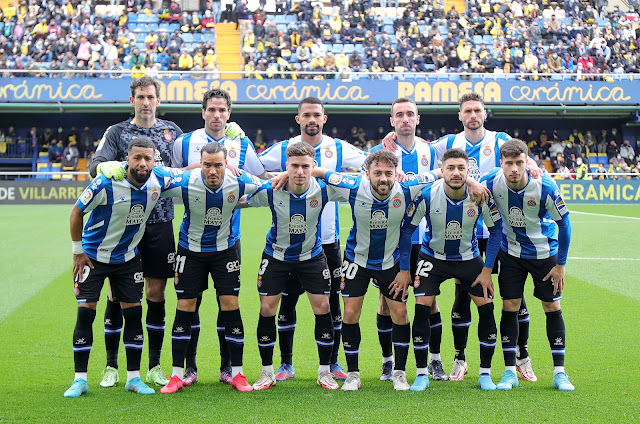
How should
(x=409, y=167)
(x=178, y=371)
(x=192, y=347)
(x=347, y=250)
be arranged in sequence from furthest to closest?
(x=409, y=167) → (x=192, y=347) → (x=347, y=250) → (x=178, y=371)

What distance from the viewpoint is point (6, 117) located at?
28.8 m

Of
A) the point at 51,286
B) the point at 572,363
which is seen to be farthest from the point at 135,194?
the point at 51,286

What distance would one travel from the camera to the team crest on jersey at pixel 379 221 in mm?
5238

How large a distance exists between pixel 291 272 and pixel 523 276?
1.73 metres

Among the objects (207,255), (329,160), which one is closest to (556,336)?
(329,160)

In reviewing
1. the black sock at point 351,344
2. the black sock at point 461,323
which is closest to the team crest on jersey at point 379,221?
the black sock at point 351,344

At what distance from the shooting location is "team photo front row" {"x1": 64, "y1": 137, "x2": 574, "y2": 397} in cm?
511

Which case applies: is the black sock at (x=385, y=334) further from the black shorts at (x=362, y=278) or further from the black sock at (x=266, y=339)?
Answer: the black sock at (x=266, y=339)

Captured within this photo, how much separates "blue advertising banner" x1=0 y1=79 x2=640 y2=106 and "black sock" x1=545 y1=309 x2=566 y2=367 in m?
21.0

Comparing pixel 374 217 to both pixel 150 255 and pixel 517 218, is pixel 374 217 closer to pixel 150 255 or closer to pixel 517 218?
pixel 517 218

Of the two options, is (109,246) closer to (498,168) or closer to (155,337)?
(155,337)

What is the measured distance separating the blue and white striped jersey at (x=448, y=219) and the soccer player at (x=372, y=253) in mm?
98

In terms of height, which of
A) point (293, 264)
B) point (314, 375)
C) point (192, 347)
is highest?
point (293, 264)

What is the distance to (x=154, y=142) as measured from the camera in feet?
18.4
